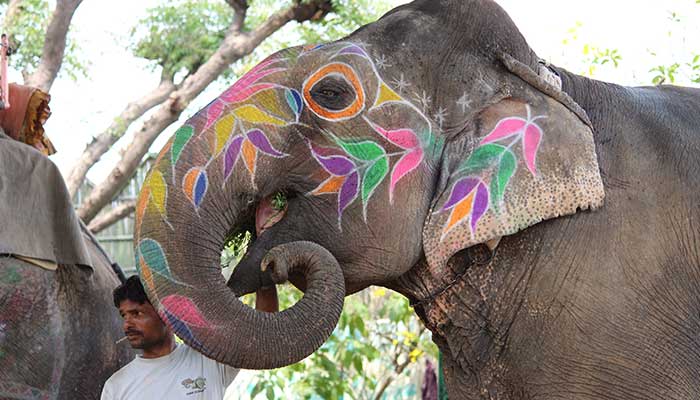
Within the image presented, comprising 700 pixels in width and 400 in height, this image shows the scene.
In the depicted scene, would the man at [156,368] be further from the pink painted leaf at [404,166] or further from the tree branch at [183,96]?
the tree branch at [183,96]

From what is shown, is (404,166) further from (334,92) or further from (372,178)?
(334,92)

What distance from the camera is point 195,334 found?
9.64ft

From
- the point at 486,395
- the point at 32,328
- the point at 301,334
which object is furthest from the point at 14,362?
the point at 486,395

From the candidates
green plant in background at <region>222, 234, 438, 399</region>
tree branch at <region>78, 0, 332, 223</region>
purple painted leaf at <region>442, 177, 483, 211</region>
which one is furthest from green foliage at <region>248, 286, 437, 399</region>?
purple painted leaf at <region>442, 177, 483, 211</region>

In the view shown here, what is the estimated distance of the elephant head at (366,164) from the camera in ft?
10.0

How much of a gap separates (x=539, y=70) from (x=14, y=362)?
212 centimetres

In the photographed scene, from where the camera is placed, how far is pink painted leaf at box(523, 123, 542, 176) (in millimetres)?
3197

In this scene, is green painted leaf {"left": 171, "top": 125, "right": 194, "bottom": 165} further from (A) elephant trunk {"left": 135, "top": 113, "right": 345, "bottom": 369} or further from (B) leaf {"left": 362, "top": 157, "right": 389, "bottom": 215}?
(B) leaf {"left": 362, "top": 157, "right": 389, "bottom": 215}

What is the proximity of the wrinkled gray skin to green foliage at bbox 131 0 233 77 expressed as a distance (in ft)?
25.2

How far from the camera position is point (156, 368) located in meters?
3.75

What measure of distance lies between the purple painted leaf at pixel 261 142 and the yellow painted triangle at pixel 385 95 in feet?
1.14

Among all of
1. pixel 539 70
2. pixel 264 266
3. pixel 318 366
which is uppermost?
pixel 539 70

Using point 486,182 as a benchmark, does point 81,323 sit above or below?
below

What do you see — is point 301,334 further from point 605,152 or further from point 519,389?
point 605,152
